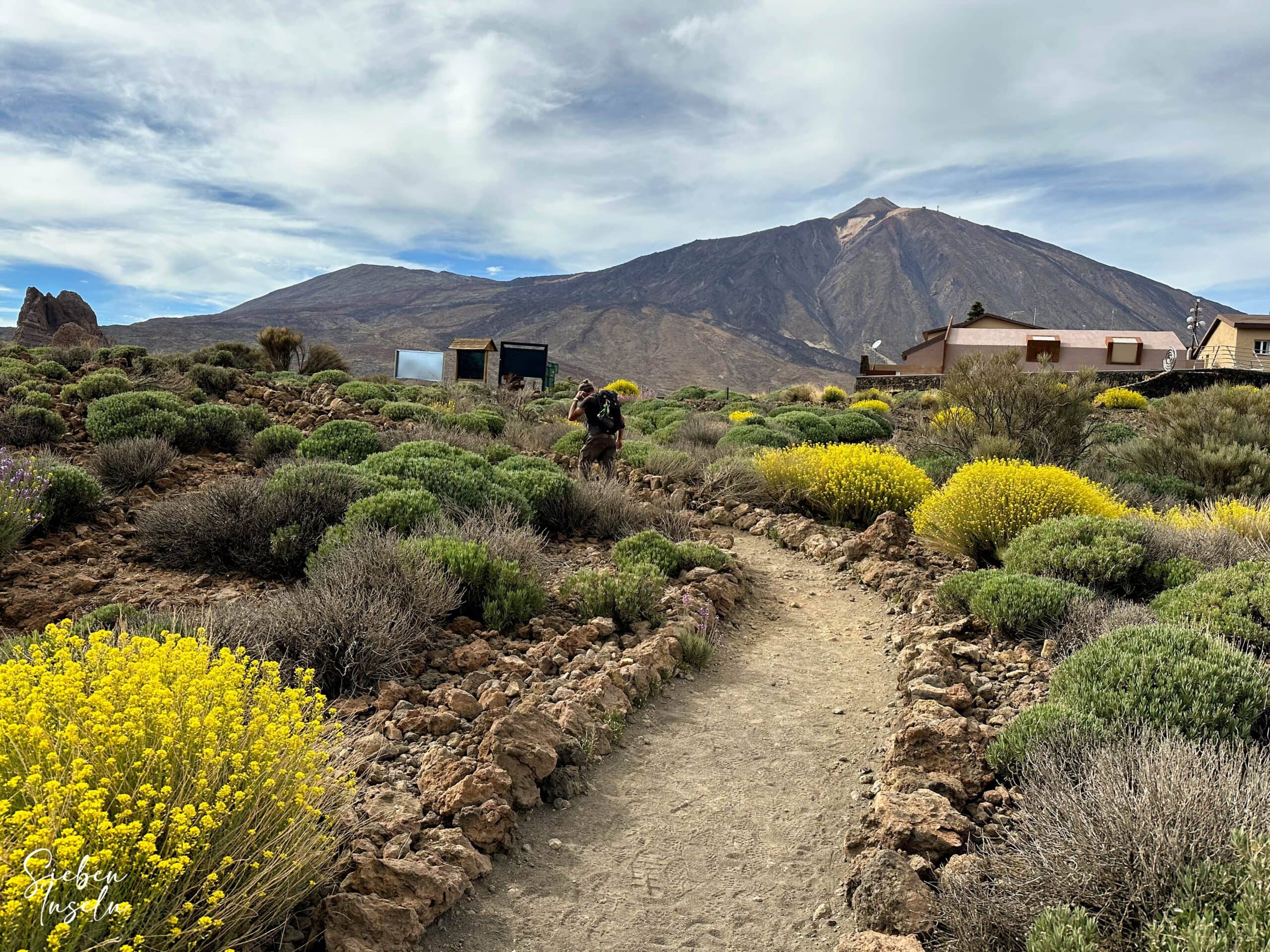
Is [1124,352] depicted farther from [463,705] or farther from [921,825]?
[463,705]

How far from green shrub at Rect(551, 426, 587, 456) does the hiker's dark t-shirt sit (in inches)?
83.5

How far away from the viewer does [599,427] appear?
9.77 metres

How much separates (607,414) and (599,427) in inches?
7.9

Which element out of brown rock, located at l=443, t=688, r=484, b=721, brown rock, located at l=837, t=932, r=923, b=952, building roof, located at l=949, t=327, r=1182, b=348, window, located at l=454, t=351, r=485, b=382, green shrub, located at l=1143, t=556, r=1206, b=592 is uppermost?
building roof, located at l=949, t=327, r=1182, b=348

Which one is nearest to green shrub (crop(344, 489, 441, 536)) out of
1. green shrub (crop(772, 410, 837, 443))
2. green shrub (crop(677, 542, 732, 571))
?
green shrub (crop(677, 542, 732, 571))

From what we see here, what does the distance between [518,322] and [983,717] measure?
135 meters

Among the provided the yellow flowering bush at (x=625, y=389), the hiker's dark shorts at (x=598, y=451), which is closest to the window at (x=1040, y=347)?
the yellow flowering bush at (x=625, y=389)

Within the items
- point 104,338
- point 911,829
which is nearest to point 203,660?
point 911,829

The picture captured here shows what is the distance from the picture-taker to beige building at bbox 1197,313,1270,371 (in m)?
33.5

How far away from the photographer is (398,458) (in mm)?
7895

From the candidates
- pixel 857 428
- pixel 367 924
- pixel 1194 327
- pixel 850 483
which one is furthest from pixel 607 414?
pixel 1194 327

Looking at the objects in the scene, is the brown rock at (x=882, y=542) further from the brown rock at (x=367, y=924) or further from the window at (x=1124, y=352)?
the window at (x=1124, y=352)

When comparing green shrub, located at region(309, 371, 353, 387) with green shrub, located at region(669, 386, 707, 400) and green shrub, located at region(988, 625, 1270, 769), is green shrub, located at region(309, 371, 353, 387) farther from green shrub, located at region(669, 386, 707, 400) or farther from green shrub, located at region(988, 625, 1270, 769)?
green shrub, located at region(988, 625, 1270, 769)

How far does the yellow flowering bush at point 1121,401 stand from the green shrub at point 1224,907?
63.6 ft
